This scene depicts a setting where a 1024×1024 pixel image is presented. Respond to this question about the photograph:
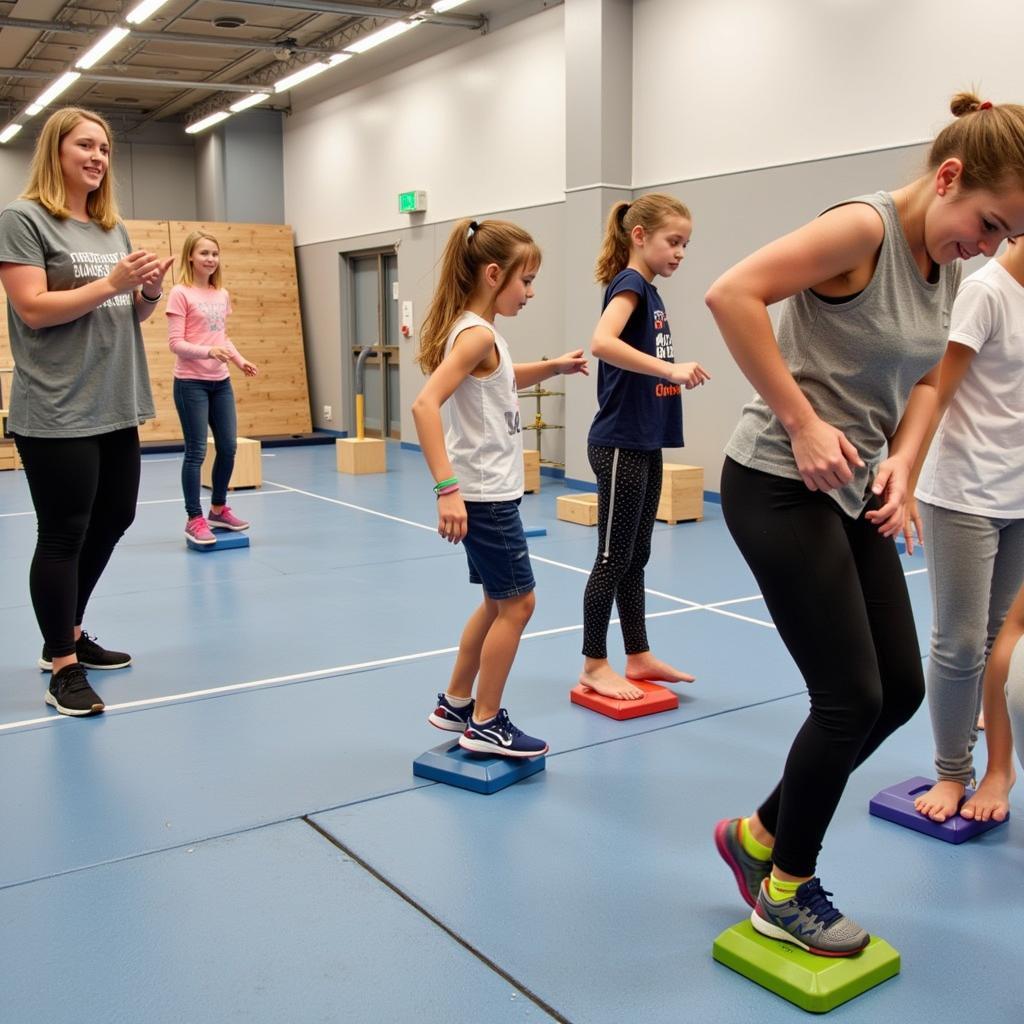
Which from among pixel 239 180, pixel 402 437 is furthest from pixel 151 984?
pixel 239 180

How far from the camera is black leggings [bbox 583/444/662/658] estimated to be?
3.06 metres

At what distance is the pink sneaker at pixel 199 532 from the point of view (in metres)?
5.42

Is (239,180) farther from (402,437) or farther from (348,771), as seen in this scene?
(348,771)

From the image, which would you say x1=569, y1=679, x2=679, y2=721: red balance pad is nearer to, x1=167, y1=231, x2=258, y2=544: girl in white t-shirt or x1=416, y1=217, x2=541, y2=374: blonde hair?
x1=416, y1=217, x2=541, y2=374: blonde hair

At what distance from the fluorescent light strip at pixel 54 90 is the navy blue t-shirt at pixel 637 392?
394 inches

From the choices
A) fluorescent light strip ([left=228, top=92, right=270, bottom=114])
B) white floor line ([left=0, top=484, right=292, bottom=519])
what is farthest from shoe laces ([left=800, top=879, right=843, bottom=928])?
fluorescent light strip ([left=228, top=92, right=270, bottom=114])

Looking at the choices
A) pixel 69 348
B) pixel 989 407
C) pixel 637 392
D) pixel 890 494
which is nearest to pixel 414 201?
pixel 69 348

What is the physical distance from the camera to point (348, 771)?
2668 mm

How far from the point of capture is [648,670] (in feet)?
10.7

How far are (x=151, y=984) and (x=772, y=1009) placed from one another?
0.98m

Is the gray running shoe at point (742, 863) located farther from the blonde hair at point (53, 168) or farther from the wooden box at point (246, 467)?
the wooden box at point (246, 467)

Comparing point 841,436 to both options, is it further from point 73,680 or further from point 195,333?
point 195,333

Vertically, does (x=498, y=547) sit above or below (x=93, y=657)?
above

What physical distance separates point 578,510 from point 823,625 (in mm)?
4735
